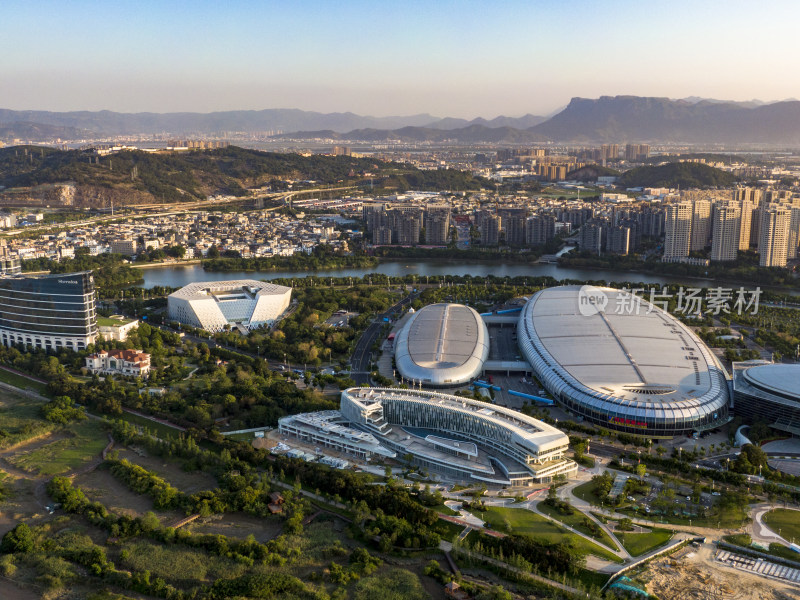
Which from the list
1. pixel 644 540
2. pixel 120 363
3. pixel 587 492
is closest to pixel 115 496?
pixel 120 363

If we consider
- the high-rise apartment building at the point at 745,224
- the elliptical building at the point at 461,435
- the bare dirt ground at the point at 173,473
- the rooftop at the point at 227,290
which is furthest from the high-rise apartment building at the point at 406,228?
the bare dirt ground at the point at 173,473

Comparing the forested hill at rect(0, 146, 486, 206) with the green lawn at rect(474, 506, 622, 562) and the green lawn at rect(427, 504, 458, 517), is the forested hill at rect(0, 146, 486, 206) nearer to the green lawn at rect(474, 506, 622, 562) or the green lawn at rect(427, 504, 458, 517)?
the green lawn at rect(427, 504, 458, 517)

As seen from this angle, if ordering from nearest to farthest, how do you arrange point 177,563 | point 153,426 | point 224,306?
point 177,563 → point 153,426 → point 224,306

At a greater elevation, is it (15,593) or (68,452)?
(68,452)

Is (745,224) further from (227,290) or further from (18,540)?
(18,540)

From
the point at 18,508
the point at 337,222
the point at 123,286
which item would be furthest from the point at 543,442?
the point at 337,222

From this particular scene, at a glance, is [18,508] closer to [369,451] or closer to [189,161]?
[369,451]

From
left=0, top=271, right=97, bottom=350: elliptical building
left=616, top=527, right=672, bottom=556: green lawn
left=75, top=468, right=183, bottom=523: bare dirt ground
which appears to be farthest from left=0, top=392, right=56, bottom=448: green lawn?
left=616, top=527, right=672, bottom=556: green lawn
